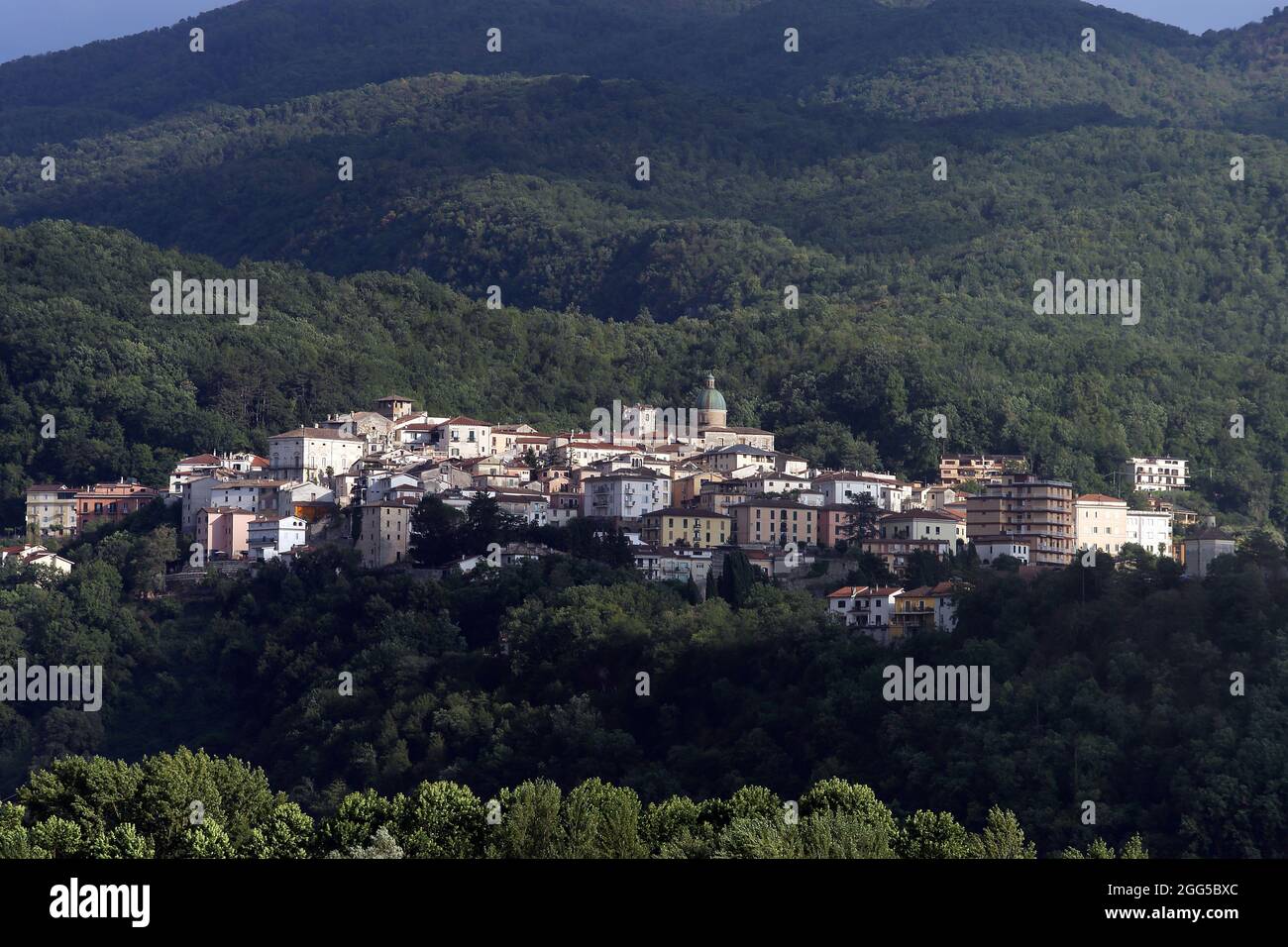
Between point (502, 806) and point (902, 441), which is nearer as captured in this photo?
point (502, 806)

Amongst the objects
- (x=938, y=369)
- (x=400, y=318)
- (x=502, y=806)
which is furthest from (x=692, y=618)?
(x=400, y=318)

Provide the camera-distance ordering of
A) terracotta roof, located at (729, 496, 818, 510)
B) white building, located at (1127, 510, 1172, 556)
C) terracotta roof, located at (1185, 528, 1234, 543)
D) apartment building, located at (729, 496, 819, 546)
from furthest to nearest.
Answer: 1. white building, located at (1127, 510, 1172, 556)
2. terracotta roof, located at (729, 496, 818, 510)
3. apartment building, located at (729, 496, 819, 546)
4. terracotta roof, located at (1185, 528, 1234, 543)

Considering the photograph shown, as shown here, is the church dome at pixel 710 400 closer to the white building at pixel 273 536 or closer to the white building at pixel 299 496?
the white building at pixel 299 496

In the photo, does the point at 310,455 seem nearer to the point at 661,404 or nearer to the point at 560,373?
the point at 661,404

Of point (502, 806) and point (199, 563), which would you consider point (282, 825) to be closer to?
point (502, 806)
